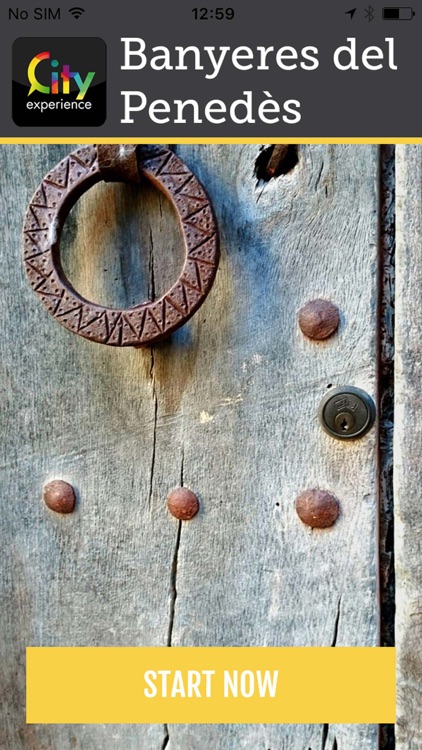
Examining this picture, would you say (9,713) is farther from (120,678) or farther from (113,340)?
(113,340)

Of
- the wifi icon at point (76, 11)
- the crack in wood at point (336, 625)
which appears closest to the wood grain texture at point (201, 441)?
the crack in wood at point (336, 625)

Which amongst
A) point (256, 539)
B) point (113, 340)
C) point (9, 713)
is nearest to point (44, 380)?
point (113, 340)

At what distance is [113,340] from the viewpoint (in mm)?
589

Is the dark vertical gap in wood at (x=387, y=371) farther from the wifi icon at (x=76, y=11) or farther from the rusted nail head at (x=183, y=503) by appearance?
the wifi icon at (x=76, y=11)

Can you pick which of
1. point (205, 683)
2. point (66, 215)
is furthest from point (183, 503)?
point (66, 215)

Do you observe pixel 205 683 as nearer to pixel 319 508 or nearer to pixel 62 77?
pixel 319 508

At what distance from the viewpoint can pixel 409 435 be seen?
61cm

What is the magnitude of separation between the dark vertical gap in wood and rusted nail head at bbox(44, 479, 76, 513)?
1.17ft

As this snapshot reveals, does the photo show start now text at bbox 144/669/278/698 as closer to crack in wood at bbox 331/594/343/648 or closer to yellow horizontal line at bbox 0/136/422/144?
crack in wood at bbox 331/594/343/648

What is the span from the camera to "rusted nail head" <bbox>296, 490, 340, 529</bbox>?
0.64 metres

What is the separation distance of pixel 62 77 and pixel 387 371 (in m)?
0.46

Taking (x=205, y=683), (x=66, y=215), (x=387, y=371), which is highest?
(x=66, y=215)

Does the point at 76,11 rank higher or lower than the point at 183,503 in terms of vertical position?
higher

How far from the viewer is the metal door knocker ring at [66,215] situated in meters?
0.58
